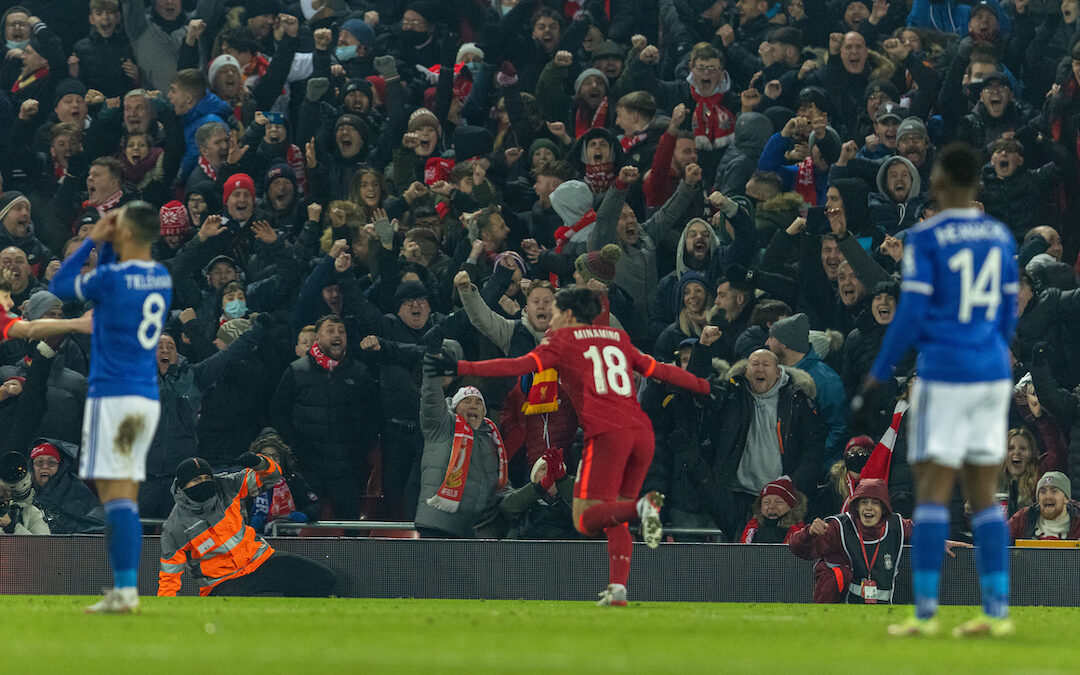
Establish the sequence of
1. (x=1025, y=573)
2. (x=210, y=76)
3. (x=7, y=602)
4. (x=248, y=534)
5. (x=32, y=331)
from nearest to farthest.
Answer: (x=32, y=331)
(x=7, y=602)
(x=1025, y=573)
(x=248, y=534)
(x=210, y=76)

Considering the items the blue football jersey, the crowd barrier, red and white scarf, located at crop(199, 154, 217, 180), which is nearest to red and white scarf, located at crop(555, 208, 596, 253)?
the crowd barrier

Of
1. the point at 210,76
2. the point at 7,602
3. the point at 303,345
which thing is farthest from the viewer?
the point at 210,76

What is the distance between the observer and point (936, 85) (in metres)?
16.2

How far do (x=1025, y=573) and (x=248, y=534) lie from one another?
6.19 m

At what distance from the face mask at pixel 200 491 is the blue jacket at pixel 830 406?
5.03 m

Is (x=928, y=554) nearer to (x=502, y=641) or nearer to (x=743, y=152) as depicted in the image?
(x=502, y=641)

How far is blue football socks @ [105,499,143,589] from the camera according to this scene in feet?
30.5

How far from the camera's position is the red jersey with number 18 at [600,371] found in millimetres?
11109

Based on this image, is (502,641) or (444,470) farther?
(444,470)

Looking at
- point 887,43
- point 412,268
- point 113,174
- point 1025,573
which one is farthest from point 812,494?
point 113,174

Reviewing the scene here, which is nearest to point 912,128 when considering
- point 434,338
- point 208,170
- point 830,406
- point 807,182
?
point 807,182

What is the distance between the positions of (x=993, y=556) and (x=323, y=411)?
7441 millimetres

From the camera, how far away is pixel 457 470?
44.2 feet

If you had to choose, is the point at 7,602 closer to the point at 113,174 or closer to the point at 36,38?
the point at 113,174
